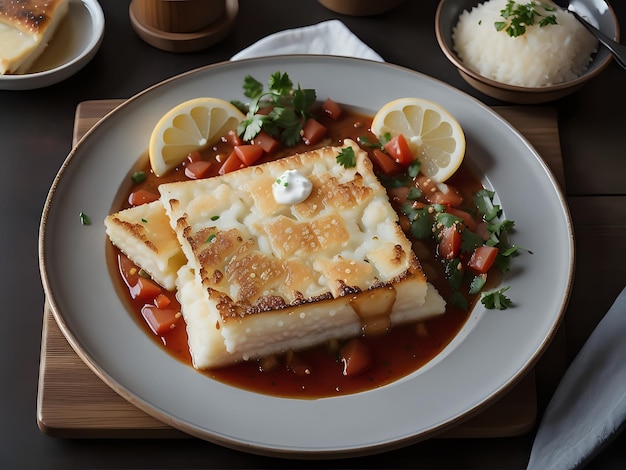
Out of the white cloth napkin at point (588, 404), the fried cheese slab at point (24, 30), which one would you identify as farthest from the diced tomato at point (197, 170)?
the white cloth napkin at point (588, 404)

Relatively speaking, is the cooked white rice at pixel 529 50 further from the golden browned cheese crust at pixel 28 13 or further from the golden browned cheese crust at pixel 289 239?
the golden browned cheese crust at pixel 28 13

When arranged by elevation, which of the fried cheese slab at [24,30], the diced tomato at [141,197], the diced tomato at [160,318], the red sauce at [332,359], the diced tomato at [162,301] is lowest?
the red sauce at [332,359]

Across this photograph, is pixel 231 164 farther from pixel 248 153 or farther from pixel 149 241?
pixel 149 241

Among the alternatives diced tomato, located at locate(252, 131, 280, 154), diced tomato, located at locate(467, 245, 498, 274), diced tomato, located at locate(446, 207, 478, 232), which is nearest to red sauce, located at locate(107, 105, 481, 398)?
diced tomato, located at locate(467, 245, 498, 274)

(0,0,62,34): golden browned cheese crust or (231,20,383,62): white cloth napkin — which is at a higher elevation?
(0,0,62,34): golden browned cheese crust

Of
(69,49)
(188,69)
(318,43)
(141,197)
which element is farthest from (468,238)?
(69,49)

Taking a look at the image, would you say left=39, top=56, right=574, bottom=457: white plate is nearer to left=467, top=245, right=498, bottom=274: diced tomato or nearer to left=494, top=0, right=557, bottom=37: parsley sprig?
left=467, top=245, right=498, bottom=274: diced tomato

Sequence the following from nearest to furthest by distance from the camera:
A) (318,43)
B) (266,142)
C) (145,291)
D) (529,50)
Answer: (145,291), (266,142), (529,50), (318,43)
